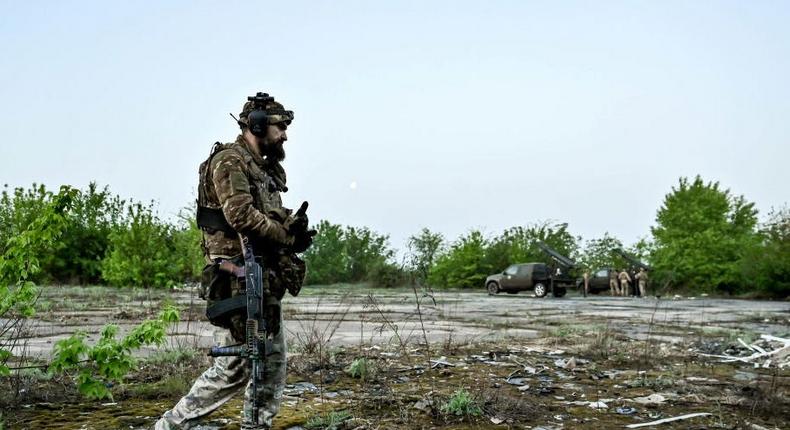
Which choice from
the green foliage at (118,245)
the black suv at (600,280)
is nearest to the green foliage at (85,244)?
the green foliage at (118,245)

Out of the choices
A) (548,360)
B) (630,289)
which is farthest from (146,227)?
(630,289)

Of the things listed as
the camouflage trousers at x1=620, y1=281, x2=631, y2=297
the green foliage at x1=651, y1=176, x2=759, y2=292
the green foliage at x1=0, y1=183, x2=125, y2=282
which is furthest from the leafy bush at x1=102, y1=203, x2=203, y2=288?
the green foliage at x1=651, y1=176, x2=759, y2=292

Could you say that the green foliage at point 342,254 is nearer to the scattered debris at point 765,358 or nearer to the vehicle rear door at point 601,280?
the vehicle rear door at point 601,280

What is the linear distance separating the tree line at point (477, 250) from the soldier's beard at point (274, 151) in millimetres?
16423

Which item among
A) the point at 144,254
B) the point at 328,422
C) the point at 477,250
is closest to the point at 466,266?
the point at 477,250

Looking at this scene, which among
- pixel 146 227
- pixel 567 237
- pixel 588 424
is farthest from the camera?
pixel 567 237

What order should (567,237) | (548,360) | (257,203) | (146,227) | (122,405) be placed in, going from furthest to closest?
(567,237), (146,227), (548,360), (122,405), (257,203)

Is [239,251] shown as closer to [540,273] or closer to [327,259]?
[540,273]

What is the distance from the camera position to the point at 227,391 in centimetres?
372

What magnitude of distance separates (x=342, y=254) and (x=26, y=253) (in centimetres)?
4735

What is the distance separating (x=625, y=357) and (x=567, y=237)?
37.1 metres

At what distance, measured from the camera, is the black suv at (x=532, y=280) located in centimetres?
3052

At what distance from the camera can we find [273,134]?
3746mm

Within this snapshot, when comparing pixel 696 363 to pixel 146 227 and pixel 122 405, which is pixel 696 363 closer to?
pixel 122 405
